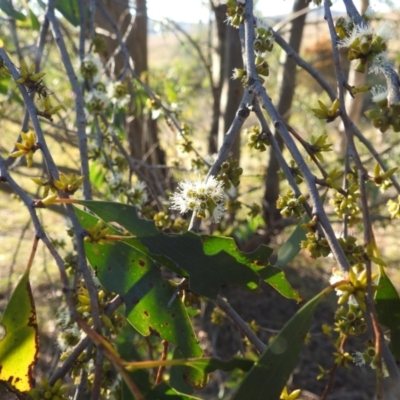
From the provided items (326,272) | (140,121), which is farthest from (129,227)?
(326,272)

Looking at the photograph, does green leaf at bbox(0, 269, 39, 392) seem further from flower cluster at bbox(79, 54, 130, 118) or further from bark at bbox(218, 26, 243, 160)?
bark at bbox(218, 26, 243, 160)

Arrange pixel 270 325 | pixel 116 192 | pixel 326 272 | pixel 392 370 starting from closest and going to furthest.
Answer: pixel 392 370, pixel 116 192, pixel 270 325, pixel 326 272

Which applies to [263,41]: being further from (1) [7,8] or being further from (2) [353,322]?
(1) [7,8]

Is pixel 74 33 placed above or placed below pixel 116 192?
above

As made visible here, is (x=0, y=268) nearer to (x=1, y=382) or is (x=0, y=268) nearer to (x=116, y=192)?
(x=116, y=192)

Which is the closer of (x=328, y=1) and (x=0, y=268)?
(x=328, y=1)

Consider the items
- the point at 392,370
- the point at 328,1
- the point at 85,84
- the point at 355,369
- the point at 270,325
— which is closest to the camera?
the point at 392,370

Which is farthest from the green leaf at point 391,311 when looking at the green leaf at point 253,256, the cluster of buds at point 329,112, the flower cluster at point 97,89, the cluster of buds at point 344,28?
the flower cluster at point 97,89

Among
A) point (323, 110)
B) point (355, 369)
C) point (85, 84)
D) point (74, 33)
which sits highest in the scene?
point (74, 33)
